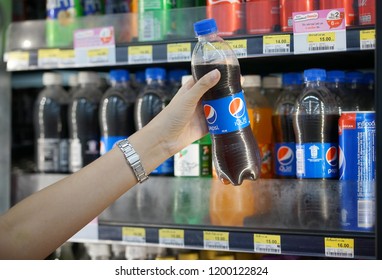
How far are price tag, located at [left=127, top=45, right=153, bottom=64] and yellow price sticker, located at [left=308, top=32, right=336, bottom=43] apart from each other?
0.53 meters

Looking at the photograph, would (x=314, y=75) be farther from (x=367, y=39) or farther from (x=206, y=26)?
(x=206, y=26)

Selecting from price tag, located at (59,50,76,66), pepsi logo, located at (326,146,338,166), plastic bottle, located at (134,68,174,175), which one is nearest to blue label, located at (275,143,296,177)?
pepsi logo, located at (326,146,338,166)

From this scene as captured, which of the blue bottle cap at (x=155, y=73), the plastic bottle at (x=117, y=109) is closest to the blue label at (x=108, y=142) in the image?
the plastic bottle at (x=117, y=109)

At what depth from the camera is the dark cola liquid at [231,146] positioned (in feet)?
4.86

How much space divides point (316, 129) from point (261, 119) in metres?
0.26

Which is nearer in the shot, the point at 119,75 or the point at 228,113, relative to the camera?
the point at 228,113

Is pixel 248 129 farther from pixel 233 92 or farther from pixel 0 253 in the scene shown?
pixel 0 253

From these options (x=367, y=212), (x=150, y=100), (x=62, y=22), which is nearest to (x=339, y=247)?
(x=367, y=212)

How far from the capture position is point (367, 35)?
1.56 metres

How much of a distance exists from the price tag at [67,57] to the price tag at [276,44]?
2.30 feet

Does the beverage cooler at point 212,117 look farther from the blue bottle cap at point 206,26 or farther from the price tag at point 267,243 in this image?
the blue bottle cap at point 206,26

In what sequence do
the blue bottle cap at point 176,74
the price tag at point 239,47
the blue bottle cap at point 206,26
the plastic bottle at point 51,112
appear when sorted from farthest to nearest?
the plastic bottle at point 51,112, the blue bottle cap at point 176,74, the price tag at point 239,47, the blue bottle cap at point 206,26

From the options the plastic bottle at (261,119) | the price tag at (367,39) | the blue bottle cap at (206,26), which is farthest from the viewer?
the plastic bottle at (261,119)
